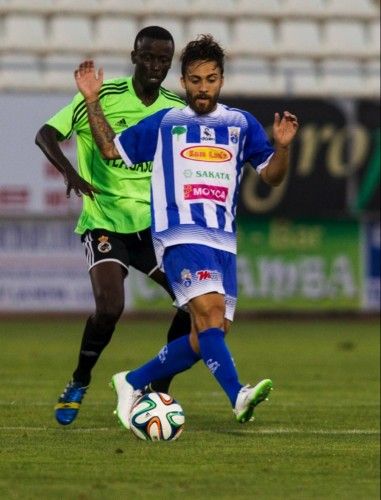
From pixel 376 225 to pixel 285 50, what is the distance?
396 centimetres

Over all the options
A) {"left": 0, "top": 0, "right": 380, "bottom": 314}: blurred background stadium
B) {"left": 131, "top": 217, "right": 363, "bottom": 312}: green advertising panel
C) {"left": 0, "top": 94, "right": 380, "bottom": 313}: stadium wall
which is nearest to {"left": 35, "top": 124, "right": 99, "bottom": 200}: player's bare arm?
{"left": 0, "top": 0, "right": 380, "bottom": 314}: blurred background stadium

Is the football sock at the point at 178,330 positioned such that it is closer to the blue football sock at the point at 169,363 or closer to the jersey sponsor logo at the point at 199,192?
the blue football sock at the point at 169,363

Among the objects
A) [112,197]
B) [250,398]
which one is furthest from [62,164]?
[250,398]

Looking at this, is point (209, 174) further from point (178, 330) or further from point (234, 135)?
point (178, 330)

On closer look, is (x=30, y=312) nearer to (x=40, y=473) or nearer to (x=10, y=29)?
(x=10, y=29)

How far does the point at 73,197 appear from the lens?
2319 centimetres

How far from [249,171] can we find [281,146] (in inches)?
622

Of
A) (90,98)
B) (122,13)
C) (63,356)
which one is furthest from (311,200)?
(90,98)

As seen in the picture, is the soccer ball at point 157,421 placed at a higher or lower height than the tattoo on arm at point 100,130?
lower

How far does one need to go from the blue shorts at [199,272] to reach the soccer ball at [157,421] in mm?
564

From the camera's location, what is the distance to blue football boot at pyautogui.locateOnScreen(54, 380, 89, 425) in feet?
28.4

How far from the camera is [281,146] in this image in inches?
311

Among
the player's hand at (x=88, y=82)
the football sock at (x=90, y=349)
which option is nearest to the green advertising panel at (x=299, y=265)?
the football sock at (x=90, y=349)

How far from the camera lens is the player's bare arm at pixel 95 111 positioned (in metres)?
8.16
